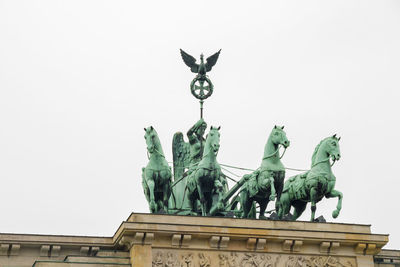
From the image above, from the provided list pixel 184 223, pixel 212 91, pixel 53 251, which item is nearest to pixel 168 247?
pixel 184 223

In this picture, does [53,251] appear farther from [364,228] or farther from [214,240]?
[364,228]

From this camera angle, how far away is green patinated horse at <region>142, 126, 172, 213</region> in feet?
128

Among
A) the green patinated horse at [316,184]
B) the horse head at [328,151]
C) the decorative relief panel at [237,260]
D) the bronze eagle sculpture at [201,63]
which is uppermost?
the bronze eagle sculpture at [201,63]

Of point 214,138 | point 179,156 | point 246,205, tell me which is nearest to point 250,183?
point 246,205

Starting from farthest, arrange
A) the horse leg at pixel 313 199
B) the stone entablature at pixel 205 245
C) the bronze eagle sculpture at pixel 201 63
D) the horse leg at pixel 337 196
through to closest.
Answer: the bronze eagle sculpture at pixel 201 63, the horse leg at pixel 337 196, the horse leg at pixel 313 199, the stone entablature at pixel 205 245

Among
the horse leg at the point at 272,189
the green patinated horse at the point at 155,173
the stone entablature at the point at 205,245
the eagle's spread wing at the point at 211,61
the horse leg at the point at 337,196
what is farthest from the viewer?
the eagle's spread wing at the point at 211,61

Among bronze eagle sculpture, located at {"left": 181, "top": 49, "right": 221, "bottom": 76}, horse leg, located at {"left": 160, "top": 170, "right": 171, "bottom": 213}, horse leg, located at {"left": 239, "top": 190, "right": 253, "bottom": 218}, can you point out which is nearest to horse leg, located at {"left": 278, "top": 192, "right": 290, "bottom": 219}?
horse leg, located at {"left": 239, "top": 190, "right": 253, "bottom": 218}

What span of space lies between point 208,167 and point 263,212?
91.0 inches

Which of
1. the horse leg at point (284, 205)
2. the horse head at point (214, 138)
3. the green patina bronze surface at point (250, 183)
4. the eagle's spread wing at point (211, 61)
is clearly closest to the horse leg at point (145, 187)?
the green patina bronze surface at point (250, 183)

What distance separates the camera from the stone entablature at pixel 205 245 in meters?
37.4

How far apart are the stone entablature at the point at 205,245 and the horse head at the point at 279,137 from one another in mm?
2283

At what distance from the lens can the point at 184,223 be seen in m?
37.8

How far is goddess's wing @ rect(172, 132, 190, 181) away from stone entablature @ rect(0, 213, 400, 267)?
6.23 m

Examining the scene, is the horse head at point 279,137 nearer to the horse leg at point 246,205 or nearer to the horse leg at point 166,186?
the horse leg at point 246,205
